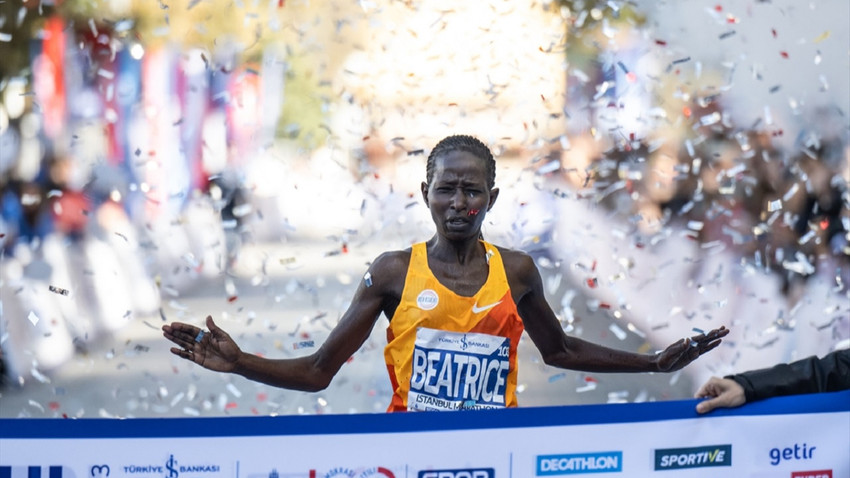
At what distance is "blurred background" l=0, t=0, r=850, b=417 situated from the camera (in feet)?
23.7

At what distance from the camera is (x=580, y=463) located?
2.96 metres

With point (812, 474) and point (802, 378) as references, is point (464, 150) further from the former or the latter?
point (812, 474)

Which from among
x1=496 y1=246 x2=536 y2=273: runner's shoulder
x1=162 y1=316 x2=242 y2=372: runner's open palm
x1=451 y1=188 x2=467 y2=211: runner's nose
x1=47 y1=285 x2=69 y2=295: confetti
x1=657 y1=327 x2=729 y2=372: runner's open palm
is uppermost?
x1=47 y1=285 x2=69 y2=295: confetti

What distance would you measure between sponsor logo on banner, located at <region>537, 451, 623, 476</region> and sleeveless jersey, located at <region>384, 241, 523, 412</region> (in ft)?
1.98

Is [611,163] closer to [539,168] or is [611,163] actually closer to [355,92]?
[539,168]

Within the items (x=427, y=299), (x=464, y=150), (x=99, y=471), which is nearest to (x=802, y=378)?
(x=427, y=299)

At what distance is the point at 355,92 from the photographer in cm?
760

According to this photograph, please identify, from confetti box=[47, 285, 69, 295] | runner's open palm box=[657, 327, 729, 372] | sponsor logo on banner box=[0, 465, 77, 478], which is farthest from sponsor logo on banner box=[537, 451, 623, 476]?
confetti box=[47, 285, 69, 295]

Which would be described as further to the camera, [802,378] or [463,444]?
[802,378]

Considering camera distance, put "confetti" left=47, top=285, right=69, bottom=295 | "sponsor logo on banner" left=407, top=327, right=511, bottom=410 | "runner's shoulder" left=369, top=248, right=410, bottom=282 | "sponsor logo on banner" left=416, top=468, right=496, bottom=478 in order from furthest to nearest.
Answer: "confetti" left=47, top=285, right=69, bottom=295 → "runner's shoulder" left=369, top=248, right=410, bottom=282 → "sponsor logo on banner" left=407, top=327, right=511, bottom=410 → "sponsor logo on banner" left=416, top=468, right=496, bottom=478

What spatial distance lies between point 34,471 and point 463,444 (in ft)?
3.70

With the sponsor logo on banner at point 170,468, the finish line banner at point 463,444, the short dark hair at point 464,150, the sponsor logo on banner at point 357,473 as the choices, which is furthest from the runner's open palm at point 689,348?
the sponsor logo on banner at point 170,468

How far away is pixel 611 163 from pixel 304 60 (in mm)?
2408

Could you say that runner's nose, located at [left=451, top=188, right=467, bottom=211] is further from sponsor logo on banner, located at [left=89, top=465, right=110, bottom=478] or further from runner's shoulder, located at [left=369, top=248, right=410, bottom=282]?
sponsor logo on banner, located at [left=89, top=465, right=110, bottom=478]
